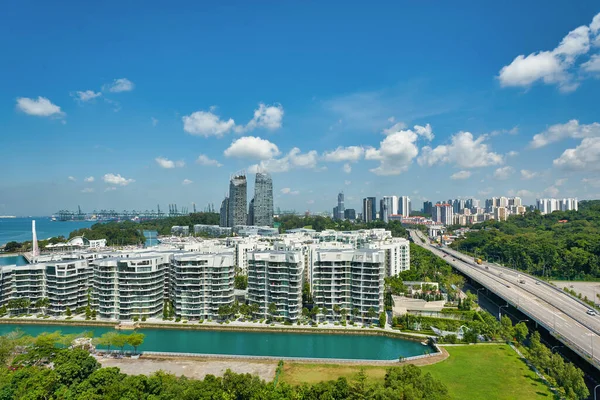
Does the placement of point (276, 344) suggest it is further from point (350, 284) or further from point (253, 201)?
point (253, 201)

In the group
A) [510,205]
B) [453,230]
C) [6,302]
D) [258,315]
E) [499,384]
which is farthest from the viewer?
[510,205]

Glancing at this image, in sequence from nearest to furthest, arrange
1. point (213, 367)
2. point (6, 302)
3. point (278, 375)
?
point (278, 375), point (213, 367), point (6, 302)

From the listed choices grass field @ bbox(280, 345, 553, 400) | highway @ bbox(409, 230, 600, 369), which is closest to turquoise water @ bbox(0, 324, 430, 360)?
grass field @ bbox(280, 345, 553, 400)

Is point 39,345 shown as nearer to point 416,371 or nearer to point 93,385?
point 93,385

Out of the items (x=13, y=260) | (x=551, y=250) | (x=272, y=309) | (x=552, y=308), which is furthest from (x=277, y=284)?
(x=13, y=260)

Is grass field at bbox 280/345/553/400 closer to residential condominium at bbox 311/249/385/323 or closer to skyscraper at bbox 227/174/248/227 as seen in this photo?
residential condominium at bbox 311/249/385/323

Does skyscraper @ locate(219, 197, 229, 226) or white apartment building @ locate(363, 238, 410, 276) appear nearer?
white apartment building @ locate(363, 238, 410, 276)

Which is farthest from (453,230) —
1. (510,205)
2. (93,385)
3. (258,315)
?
(93,385)

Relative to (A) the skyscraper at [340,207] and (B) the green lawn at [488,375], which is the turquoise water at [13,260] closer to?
(B) the green lawn at [488,375]
